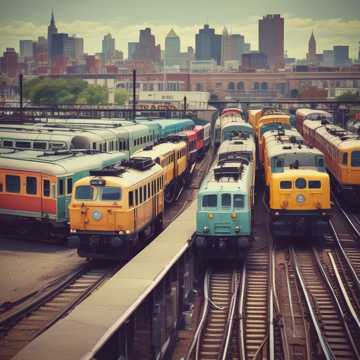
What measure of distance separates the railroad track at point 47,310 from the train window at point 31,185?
4.47 metres

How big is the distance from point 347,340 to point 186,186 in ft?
93.7

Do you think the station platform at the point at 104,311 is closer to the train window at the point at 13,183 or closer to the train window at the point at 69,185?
the train window at the point at 69,185

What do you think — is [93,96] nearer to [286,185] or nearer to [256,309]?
[286,185]

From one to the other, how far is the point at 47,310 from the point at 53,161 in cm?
953

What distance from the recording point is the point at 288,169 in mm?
30375

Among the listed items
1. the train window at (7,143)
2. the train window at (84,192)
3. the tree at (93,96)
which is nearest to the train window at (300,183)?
the train window at (84,192)

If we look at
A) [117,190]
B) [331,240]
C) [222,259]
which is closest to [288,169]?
[331,240]

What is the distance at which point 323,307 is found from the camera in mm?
22172

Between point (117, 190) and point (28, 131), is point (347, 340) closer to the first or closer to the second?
point (117, 190)

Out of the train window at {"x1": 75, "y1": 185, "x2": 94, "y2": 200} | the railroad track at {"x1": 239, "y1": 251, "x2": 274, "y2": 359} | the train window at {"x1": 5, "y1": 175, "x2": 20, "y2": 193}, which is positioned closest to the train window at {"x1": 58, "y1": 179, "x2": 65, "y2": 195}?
the train window at {"x1": 5, "y1": 175, "x2": 20, "y2": 193}

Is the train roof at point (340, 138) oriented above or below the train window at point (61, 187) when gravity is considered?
above

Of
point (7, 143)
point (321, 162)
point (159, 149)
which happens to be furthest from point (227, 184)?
point (7, 143)

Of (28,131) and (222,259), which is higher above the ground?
(28,131)

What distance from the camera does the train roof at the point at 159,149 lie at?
1379 inches
